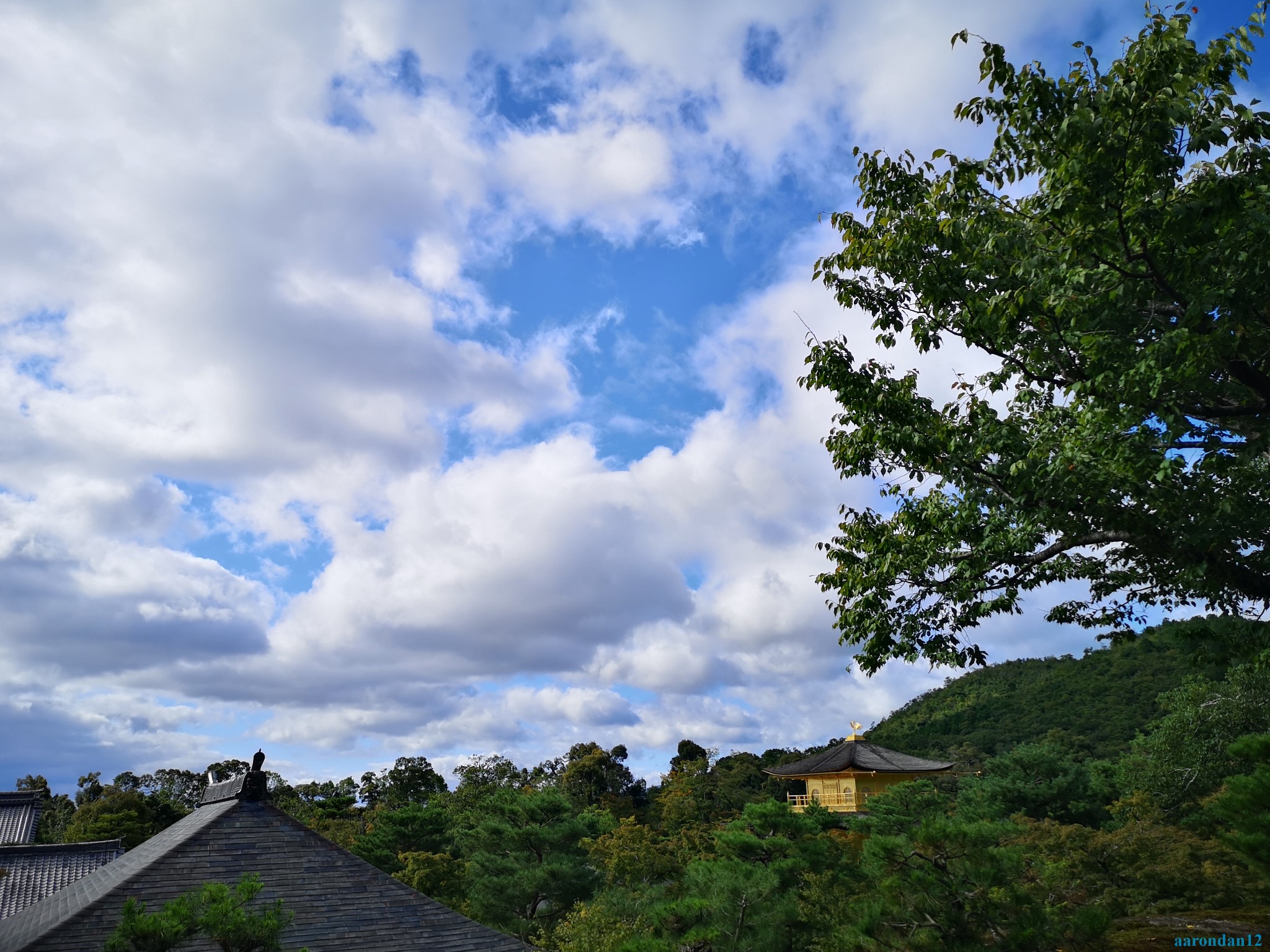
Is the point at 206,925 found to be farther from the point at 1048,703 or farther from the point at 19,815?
the point at 1048,703

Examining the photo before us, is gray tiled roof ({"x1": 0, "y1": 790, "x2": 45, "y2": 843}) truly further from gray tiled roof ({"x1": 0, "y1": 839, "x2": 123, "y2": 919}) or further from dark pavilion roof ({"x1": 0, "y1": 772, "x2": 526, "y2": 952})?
dark pavilion roof ({"x1": 0, "y1": 772, "x2": 526, "y2": 952})

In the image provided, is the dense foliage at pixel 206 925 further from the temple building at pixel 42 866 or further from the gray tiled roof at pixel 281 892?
the temple building at pixel 42 866

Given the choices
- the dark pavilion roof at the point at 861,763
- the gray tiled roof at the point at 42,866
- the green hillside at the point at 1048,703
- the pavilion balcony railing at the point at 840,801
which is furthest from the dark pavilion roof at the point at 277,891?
the green hillside at the point at 1048,703

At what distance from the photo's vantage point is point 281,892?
27.0 feet

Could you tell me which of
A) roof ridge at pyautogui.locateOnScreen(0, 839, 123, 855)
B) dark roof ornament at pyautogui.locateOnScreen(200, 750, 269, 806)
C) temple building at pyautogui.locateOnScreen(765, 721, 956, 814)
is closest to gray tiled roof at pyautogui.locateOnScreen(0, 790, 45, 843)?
roof ridge at pyautogui.locateOnScreen(0, 839, 123, 855)

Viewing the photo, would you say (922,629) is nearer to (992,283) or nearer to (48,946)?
(992,283)

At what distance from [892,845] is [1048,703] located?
135 ft

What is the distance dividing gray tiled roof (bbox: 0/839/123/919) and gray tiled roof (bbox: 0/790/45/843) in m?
7.93

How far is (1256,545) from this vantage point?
23.8 feet

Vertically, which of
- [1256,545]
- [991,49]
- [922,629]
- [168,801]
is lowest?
[168,801]

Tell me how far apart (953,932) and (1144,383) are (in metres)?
6.08

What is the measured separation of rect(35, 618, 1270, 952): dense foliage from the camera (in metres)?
8.35

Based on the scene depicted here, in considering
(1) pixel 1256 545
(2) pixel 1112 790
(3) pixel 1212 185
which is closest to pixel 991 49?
(3) pixel 1212 185

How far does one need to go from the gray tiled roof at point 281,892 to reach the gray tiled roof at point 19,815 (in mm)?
22365
